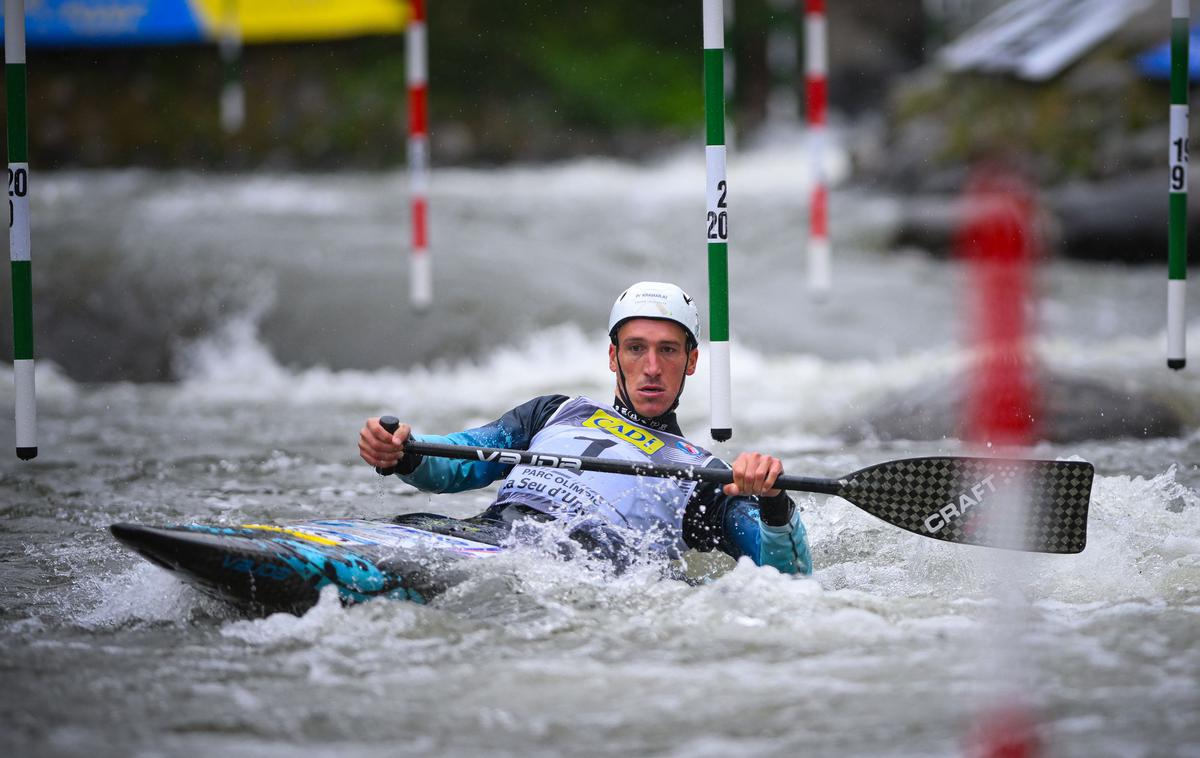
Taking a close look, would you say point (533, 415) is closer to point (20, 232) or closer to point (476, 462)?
point (476, 462)

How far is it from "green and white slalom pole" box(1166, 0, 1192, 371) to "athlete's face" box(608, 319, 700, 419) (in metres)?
2.20

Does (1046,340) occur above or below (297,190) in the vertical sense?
below

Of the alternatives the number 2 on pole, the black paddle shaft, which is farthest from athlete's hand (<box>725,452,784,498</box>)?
the number 2 on pole

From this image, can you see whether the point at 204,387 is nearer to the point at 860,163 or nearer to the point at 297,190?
the point at 297,190

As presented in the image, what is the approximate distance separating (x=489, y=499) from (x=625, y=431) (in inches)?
62.8

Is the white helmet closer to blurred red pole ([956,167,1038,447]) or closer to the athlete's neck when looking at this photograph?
the athlete's neck

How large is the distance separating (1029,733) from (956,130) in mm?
10696

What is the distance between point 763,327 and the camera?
30.1ft

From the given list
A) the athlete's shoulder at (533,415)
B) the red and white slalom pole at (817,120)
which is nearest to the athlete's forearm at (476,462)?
the athlete's shoulder at (533,415)

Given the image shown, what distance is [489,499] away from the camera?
5.75m

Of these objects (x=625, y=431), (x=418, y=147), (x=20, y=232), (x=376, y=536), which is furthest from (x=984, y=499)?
(x=418, y=147)

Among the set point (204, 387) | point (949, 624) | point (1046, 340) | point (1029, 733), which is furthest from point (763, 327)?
point (1029, 733)

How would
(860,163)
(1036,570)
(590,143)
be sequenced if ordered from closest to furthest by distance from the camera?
(1036,570) → (860,163) → (590,143)

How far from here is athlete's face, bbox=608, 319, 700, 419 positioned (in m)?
4.26
